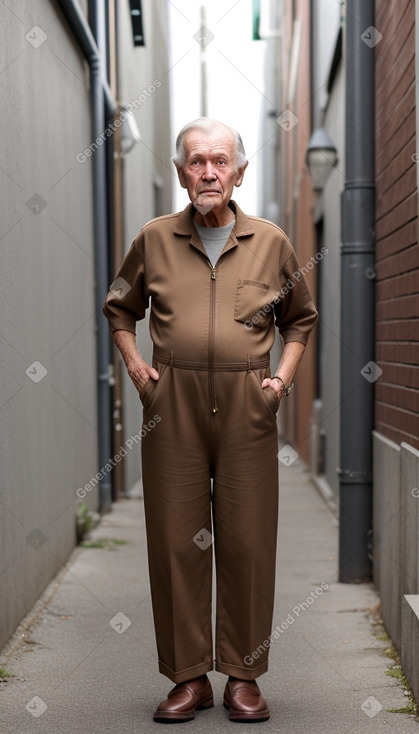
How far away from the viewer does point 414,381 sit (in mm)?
4051

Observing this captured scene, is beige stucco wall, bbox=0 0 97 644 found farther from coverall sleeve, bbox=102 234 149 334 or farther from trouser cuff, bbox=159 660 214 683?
trouser cuff, bbox=159 660 214 683

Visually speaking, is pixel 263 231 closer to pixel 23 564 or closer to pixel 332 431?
pixel 23 564

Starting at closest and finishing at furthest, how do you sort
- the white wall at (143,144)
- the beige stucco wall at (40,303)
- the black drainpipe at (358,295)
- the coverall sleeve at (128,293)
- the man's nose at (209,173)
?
→ 1. the man's nose at (209,173)
2. the coverall sleeve at (128,293)
3. the beige stucco wall at (40,303)
4. the black drainpipe at (358,295)
5. the white wall at (143,144)

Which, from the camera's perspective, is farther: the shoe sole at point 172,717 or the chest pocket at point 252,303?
the shoe sole at point 172,717

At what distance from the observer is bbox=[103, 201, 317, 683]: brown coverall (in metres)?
3.27

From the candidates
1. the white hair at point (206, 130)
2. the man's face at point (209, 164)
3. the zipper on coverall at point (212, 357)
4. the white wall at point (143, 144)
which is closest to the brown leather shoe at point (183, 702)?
the zipper on coverall at point (212, 357)

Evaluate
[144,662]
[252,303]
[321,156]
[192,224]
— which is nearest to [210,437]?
[252,303]

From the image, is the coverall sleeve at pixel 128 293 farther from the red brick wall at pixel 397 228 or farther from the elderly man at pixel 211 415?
the red brick wall at pixel 397 228

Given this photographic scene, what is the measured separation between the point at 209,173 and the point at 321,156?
5.44 metres

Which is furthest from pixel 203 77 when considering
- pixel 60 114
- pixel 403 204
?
pixel 403 204

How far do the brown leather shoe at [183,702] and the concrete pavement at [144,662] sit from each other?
0.15 feet

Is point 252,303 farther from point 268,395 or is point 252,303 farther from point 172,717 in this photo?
point 172,717

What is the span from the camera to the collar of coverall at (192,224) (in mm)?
3344

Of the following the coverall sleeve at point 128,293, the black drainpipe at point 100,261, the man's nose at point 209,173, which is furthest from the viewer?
the black drainpipe at point 100,261
